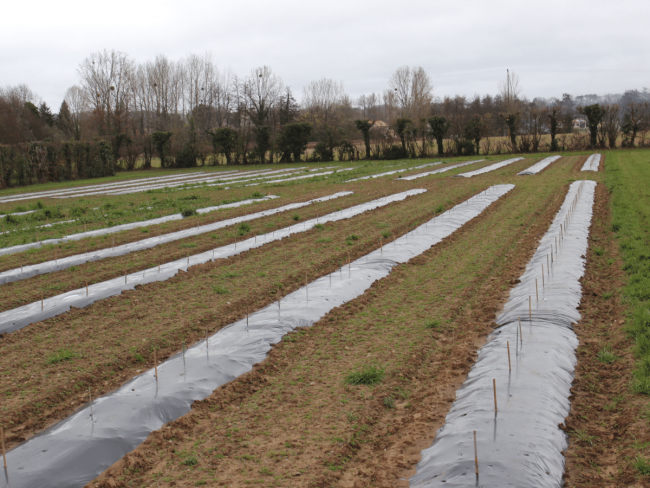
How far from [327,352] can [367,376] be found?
34.3 inches

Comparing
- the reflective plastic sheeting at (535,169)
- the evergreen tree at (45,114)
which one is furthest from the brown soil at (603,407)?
the evergreen tree at (45,114)

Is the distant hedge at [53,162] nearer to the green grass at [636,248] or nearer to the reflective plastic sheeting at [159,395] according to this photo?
the reflective plastic sheeting at [159,395]

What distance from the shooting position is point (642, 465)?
3.68m

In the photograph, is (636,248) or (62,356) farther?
(636,248)

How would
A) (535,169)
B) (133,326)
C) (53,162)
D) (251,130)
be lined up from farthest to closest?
(251,130) < (53,162) < (535,169) < (133,326)

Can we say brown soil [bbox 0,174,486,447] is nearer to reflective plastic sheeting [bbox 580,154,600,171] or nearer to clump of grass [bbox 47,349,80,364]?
clump of grass [bbox 47,349,80,364]

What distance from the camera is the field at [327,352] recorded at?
4.05 meters

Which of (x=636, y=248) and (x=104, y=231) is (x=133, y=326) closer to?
(x=104, y=231)

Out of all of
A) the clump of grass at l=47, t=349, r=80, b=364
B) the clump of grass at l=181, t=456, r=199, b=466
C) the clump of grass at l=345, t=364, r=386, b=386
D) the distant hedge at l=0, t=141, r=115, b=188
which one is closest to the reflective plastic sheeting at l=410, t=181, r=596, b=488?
the clump of grass at l=345, t=364, r=386, b=386

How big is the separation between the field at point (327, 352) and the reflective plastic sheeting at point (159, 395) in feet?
0.48

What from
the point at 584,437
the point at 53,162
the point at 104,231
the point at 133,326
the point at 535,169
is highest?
the point at 53,162

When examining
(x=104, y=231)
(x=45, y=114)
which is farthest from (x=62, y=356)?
(x=45, y=114)

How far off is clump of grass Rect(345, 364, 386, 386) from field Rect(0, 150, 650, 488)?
2 centimetres

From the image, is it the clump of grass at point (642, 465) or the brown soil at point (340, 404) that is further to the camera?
the brown soil at point (340, 404)
